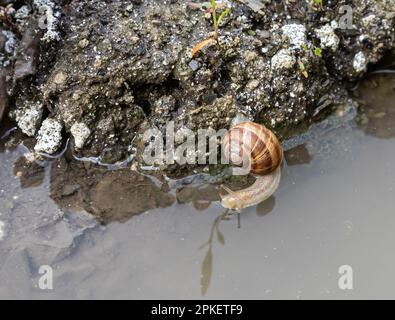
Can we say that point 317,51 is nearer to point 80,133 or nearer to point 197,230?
point 197,230

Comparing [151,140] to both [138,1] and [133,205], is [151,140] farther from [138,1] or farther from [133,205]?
[138,1]

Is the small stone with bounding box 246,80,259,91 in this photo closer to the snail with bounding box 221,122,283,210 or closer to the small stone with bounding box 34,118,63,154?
the snail with bounding box 221,122,283,210

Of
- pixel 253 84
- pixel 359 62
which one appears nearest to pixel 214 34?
pixel 253 84

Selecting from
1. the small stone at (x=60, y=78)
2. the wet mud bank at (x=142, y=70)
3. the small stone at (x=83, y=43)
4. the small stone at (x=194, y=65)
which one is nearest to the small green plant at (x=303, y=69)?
the wet mud bank at (x=142, y=70)

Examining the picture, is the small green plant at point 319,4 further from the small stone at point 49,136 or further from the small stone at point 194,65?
the small stone at point 49,136

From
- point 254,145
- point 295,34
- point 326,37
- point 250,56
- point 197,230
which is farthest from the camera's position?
point 326,37

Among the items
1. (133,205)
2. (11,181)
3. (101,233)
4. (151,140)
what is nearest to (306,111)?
(151,140)
